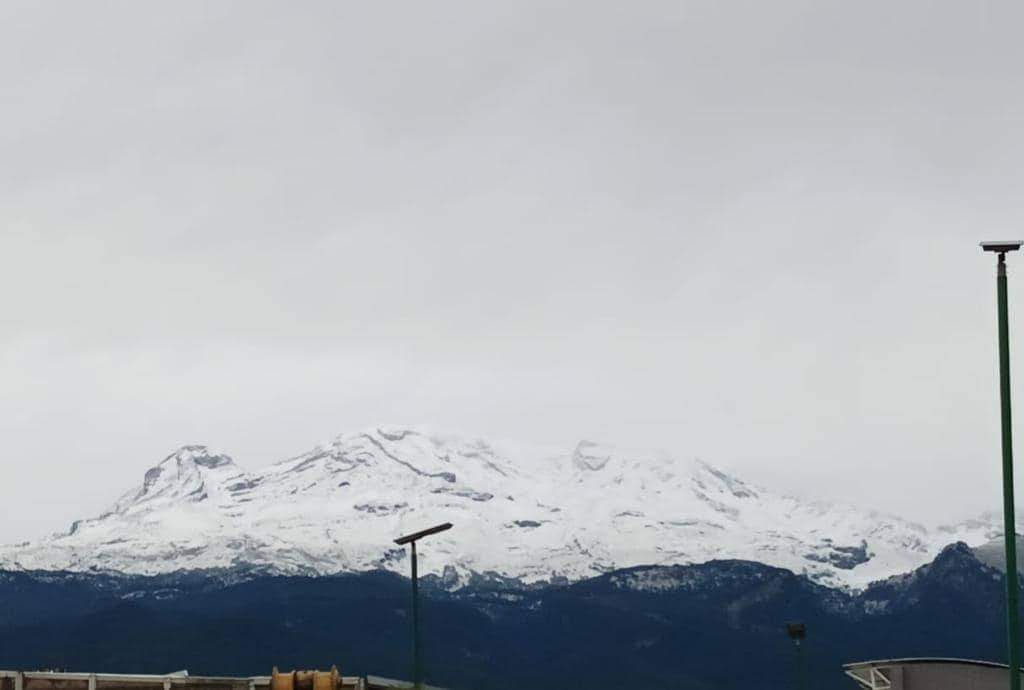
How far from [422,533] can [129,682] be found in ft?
38.1

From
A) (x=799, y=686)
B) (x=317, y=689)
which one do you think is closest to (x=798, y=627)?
(x=799, y=686)

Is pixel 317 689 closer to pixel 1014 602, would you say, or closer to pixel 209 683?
pixel 209 683

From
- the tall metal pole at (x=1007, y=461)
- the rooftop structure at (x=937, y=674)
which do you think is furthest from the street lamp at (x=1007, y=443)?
the rooftop structure at (x=937, y=674)

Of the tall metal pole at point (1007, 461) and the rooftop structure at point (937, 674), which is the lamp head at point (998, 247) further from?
the rooftop structure at point (937, 674)

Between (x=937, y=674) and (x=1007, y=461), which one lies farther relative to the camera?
(x=937, y=674)

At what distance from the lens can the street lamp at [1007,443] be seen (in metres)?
42.8

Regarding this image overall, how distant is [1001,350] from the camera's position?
43.8m

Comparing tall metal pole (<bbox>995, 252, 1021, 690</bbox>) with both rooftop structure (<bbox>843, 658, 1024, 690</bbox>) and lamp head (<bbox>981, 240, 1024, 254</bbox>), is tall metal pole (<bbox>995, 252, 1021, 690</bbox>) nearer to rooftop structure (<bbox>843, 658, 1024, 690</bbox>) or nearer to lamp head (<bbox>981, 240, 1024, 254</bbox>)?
lamp head (<bbox>981, 240, 1024, 254</bbox>)

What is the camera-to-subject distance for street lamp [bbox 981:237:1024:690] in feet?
140

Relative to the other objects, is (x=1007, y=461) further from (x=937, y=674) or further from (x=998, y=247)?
(x=937, y=674)

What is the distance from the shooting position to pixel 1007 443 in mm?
44062

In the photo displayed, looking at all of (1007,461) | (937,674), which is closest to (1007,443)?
(1007,461)

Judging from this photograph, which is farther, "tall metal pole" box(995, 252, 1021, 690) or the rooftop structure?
the rooftop structure

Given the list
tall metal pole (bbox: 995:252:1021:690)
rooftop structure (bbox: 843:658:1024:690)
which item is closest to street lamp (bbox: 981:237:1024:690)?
tall metal pole (bbox: 995:252:1021:690)
